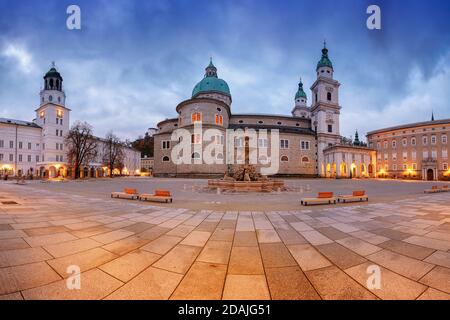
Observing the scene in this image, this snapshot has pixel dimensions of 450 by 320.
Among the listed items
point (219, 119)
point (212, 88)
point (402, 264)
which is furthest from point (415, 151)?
point (402, 264)

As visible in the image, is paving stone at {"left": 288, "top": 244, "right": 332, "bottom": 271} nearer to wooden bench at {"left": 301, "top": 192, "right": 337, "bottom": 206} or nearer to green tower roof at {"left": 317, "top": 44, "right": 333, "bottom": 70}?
wooden bench at {"left": 301, "top": 192, "right": 337, "bottom": 206}

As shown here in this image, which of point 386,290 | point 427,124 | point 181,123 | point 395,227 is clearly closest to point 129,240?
point 386,290

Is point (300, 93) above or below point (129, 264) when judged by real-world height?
above

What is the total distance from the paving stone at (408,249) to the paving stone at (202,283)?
165 inches

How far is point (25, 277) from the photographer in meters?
3.36

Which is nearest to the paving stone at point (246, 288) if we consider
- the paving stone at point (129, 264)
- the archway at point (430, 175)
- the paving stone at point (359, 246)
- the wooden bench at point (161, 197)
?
the paving stone at point (129, 264)

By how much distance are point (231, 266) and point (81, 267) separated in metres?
2.88

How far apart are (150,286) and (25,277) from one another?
86.3 inches

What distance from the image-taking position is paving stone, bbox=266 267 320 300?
9.77 ft

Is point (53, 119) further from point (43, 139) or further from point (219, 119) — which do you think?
point (219, 119)

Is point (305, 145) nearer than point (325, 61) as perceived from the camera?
Yes

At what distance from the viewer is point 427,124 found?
58.9 m

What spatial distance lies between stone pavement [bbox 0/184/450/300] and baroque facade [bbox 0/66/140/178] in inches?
2384

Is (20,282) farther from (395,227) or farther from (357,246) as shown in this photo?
(395,227)
